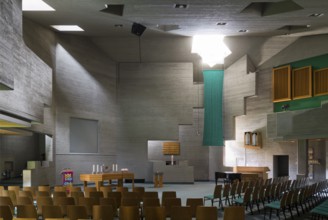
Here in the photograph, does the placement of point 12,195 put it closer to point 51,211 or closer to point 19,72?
point 51,211

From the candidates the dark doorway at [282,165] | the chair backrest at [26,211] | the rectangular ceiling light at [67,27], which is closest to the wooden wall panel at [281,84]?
the dark doorway at [282,165]

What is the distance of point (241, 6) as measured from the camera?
14062 millimetres

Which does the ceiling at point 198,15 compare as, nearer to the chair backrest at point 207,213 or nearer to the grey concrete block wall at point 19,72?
the grey concrete block wall at point 19,72

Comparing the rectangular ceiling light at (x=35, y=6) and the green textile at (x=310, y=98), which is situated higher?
the rectangular ceiling light at (x=35, y=6)

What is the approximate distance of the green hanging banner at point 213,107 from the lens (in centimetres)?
2277

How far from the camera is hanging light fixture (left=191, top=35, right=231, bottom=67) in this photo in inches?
855

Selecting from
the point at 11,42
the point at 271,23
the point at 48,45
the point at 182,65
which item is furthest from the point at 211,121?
the point at 11,42

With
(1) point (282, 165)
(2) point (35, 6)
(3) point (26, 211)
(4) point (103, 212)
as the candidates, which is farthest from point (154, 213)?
(1) point (282, 165)

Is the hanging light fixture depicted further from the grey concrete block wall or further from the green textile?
the grey concrete block wall

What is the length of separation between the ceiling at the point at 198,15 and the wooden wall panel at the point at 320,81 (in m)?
1.82

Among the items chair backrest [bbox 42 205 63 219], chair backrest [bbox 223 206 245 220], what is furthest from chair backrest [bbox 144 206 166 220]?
chair backrest [bbox 42 205 63 219]

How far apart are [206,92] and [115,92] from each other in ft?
16.6

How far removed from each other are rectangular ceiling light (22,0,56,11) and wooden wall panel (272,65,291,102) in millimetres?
11405

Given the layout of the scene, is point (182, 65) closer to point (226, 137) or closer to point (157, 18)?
point (226, 137)
